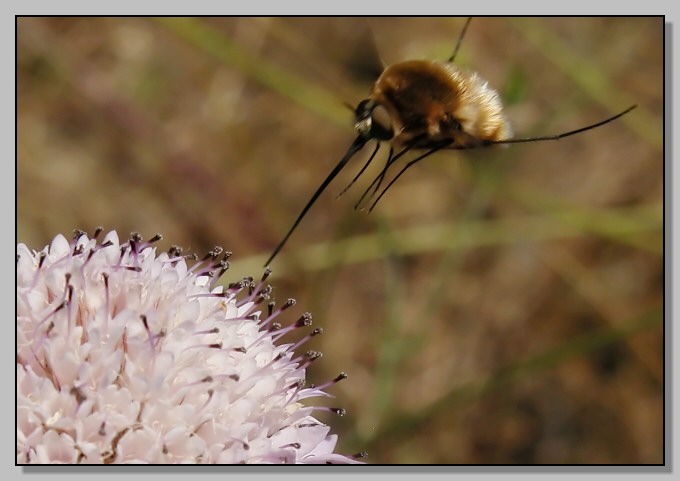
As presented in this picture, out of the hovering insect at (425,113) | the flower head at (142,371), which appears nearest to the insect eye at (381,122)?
the hovering insect at (425,113)

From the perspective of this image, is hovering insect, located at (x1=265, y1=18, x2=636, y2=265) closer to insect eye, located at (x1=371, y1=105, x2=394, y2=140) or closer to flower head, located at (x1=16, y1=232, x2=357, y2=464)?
insect eye, located at (x1=371, y1=105, x2=394, y2=140)

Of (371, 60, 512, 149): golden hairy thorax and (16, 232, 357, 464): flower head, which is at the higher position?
(371, 60, 512, 149): golden hairy thorax

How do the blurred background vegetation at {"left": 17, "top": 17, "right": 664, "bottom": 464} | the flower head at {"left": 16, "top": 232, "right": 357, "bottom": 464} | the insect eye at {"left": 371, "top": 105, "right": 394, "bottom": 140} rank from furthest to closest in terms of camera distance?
the blurred background vegetation at {"left": 17, "top": 17, "right": 664, "bottom": 464}
the insect eye at {"left": 371, "top": 105, "right": 394, "bottom": 140}
the flower head at {"left": 16, "top": 232, "right": 357, "bottom": 464}

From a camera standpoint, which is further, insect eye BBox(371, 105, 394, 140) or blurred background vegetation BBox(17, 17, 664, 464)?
blurred background vegetation BBox(17, 17, 664, 464)

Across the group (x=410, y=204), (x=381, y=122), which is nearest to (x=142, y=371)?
(x=381, y=122)

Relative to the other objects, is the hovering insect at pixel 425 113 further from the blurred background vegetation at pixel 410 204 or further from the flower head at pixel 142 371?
the blurred background vegetation at pixel 410 204

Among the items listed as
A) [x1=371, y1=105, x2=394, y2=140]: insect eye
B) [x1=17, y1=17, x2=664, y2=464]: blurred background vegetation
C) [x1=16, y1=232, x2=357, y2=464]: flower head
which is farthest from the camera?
[x1=17, y1=17, x2=664, y2=464]: blurred background vegetation

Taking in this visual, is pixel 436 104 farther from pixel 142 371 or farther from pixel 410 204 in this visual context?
pixel 410 204

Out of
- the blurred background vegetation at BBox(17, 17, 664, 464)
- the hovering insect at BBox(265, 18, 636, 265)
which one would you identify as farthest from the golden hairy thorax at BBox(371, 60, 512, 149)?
the blurred background vegetation at BBox(17, 17, 664, 464)
